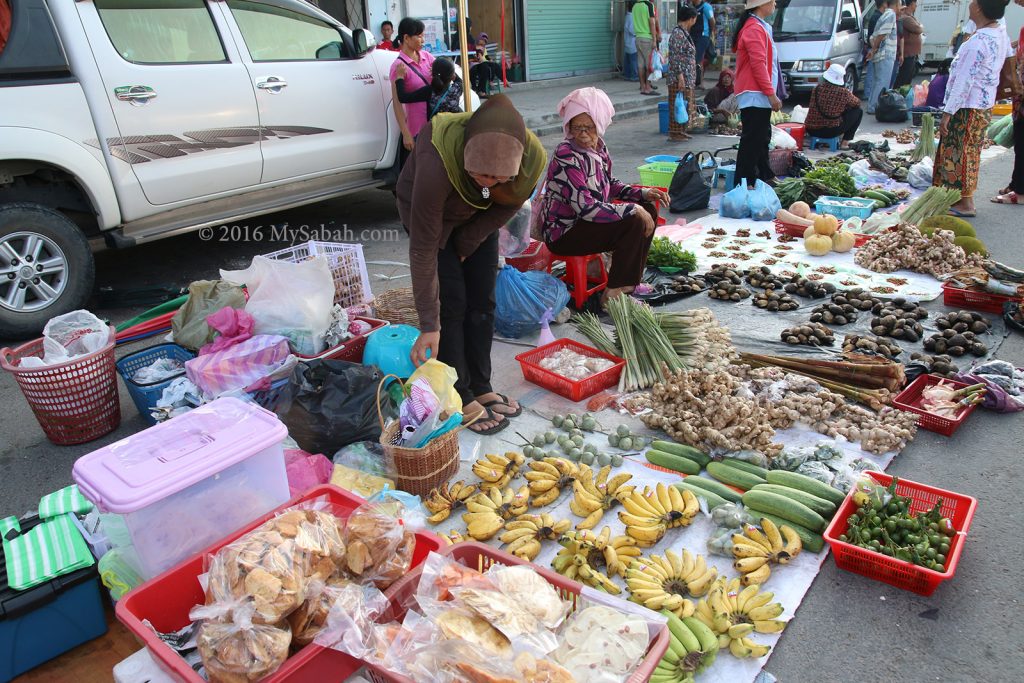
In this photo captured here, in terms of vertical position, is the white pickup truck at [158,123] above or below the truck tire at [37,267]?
above

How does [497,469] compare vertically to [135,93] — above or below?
below

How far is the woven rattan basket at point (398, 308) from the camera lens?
470cm

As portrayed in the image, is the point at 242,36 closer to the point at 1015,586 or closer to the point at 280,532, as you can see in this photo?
the point at 280,532

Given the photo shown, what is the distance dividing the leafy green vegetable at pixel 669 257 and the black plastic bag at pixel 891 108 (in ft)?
29.1

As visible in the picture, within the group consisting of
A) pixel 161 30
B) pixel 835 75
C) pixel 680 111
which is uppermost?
pixel 161 30

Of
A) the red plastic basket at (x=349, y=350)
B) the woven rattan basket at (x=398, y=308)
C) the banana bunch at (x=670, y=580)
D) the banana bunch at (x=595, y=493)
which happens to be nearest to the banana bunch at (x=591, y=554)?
the banana bunch at (x=670, y=580)

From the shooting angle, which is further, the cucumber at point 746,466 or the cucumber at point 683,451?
the cucumber at point 683,451

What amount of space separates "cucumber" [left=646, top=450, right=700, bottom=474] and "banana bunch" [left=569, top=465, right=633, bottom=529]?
19 cm

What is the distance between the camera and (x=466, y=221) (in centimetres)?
355

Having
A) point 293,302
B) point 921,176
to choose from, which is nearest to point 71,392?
point 293,302

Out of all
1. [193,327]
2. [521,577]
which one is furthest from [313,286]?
[521,577]

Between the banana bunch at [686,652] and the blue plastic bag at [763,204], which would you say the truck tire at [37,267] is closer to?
the banana bunch at [686,652]

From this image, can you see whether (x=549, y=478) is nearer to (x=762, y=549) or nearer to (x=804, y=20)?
(x=762, y=549)

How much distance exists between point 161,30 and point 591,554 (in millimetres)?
5209
